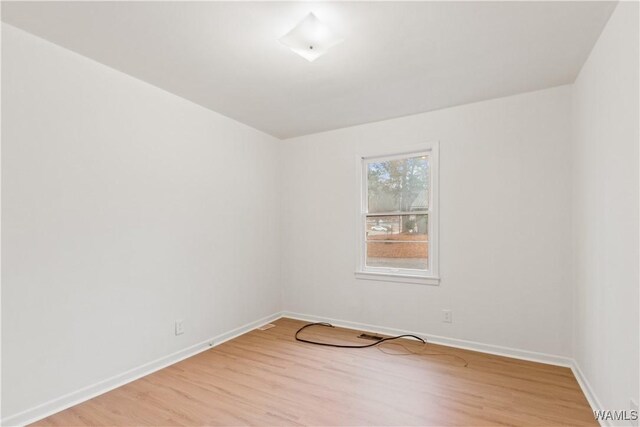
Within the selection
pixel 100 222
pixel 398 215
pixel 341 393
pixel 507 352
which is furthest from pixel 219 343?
pixel 507 352

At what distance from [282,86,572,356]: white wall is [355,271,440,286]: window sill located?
7 centimetres

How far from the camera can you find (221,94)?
2986mm

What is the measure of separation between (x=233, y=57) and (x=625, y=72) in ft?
7.88

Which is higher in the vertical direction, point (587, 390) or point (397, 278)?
point (397, 278)

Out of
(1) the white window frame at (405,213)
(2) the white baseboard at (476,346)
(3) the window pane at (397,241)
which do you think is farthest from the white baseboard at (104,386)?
(3) the window pane at (397,241)

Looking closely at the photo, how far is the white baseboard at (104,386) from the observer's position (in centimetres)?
199

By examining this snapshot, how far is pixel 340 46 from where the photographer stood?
2199 millimetres

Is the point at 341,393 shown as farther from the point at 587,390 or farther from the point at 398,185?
the point at 398,185

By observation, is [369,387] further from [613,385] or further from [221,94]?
[221,94]

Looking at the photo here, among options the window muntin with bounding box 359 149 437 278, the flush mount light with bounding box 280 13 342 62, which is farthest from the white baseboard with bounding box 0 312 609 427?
the flush mount light with bounding box 280 13 342 62

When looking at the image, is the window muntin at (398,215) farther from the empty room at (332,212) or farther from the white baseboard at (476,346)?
the white baseboard at (476,346)

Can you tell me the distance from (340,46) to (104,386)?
3040mm

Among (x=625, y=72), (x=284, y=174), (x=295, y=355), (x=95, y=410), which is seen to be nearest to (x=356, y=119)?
(x=284, y=174)

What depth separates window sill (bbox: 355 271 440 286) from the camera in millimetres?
3396
